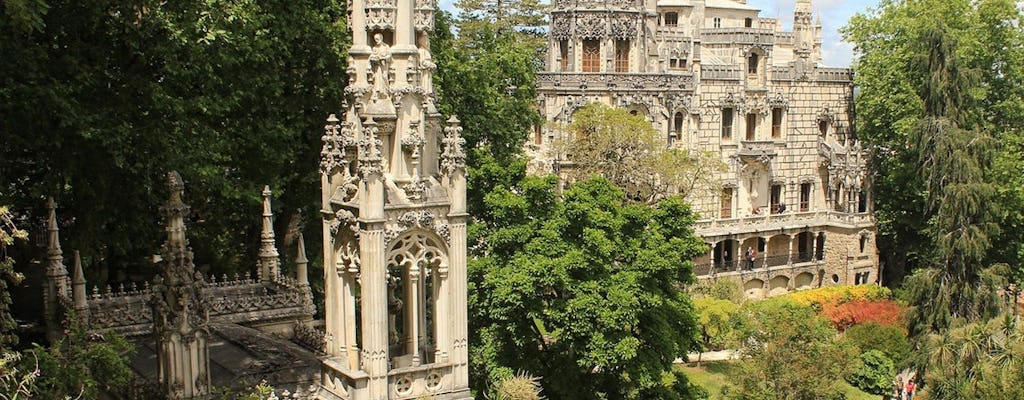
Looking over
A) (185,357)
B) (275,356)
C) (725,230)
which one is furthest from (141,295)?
(725,230)

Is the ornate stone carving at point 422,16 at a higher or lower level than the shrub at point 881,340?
higher

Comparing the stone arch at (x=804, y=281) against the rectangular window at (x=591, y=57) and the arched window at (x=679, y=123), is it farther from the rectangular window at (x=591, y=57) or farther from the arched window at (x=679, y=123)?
the rectangular window at (x=591, y=57)

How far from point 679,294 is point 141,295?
11.3 m

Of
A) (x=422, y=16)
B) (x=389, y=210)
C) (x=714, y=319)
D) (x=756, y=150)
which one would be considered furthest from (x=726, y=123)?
(x=389, y=210)

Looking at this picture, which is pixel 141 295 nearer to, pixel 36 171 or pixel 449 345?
pixel 36 171

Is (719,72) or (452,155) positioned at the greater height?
(719,72)

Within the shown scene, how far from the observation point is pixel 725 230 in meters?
44.2

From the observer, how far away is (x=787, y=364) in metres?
21.9

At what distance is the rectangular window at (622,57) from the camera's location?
44.1 m

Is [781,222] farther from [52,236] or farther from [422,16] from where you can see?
[422,16]

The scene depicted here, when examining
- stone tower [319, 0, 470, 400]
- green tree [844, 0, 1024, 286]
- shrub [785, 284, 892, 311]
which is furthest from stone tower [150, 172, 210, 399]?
shrub [785, 284, 892, 311]

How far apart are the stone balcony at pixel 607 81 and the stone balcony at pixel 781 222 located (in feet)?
20.5

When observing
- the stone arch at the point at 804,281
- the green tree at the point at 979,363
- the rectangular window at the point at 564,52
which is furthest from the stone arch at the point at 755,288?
the green tree at the point at 979,363

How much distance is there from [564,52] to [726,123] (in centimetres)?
834
